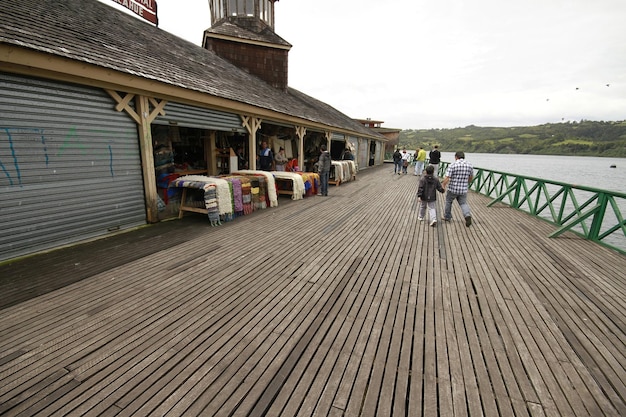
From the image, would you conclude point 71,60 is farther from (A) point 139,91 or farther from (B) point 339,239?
(B) point 339,239

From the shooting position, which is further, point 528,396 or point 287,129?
point 287,129

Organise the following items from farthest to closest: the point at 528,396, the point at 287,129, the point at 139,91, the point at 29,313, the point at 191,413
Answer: the point at 287,129
the point at 139,91
the point at 29,313
the point at 528,396
the point at 191,413

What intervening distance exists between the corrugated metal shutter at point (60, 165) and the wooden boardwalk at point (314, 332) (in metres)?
0.58

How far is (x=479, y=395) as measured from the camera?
2.03m

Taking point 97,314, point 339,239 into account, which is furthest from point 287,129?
point 97,314

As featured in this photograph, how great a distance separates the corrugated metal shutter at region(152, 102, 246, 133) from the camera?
633 centimetres

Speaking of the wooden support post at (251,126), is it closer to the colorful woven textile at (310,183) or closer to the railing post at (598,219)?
the colorful woven textile at (310,183)

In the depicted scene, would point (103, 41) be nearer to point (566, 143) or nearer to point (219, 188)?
point (219, 188)

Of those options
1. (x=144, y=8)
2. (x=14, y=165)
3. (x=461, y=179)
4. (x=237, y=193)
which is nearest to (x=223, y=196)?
(x=237, y=193)

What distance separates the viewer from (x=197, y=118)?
7078mm

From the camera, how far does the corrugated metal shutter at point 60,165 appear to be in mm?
4062

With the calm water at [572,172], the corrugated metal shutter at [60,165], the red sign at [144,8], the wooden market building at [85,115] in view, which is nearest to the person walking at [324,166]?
the wooden market building at [85,115]

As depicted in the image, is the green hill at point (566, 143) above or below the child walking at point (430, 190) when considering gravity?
above

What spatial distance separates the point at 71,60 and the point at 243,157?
7.06m
